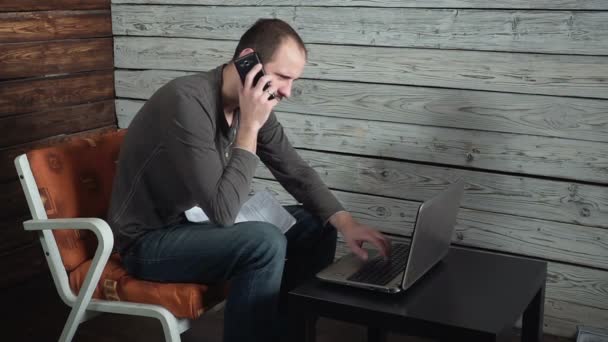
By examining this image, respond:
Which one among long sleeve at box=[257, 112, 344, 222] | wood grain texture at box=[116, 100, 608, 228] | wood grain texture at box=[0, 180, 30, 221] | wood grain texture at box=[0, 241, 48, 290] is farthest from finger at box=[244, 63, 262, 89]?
wood grain texture at box=[0, 241, 48, 290]

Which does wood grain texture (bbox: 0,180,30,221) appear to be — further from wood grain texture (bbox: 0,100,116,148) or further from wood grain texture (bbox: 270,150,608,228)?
wood grain texture (bbox: 270,150,608,228)

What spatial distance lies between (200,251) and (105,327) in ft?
2.95

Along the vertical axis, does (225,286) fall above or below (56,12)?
below

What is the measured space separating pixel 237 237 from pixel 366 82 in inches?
41.4

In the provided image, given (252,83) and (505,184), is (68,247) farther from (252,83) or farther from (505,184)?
(505,184)

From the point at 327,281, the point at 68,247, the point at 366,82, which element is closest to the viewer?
the point at 327,281

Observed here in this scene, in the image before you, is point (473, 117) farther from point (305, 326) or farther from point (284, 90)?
point (305, 326)

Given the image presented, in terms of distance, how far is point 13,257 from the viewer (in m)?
3.03

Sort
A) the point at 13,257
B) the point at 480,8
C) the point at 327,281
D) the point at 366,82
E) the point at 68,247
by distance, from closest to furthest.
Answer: the point at 327,281, the point at 68,247, the point at 480,8, the point at 366,82, the point at 13,257

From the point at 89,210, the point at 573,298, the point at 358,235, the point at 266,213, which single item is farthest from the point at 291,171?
the point at 573,298

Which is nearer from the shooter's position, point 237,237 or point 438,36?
point 237,237

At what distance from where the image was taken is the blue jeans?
1.96 m

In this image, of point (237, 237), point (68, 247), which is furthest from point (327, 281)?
point (68, 247)

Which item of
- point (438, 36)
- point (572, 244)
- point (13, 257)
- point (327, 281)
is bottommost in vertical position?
point (13, 257)
